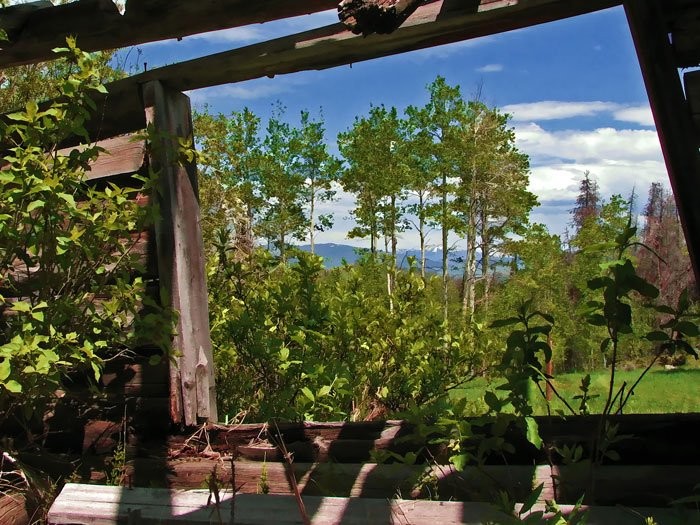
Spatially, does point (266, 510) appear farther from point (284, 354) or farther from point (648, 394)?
point (648, 394)

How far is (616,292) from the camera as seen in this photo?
2.60m

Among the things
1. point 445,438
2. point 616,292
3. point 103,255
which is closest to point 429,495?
point 445,438

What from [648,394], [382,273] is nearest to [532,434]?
[648,394]

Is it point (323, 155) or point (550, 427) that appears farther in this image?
point (323, 155)

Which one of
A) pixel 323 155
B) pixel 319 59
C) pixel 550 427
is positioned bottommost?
pixel 550 427

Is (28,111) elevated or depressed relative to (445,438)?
elevated

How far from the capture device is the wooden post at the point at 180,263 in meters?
3.88

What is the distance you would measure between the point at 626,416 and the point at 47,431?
10.8 ft

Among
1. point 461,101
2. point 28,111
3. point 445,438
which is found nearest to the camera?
point 445,438

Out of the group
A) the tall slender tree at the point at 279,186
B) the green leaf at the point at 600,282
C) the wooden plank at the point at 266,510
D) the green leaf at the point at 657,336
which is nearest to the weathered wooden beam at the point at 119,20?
the green leaf at the point at 600,282

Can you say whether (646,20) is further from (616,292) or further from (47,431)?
(47,431)

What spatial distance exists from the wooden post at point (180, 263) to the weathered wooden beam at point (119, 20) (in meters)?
0.40

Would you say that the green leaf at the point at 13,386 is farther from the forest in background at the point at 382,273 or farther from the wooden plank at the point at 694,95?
the wooden plank at the point at 694,95

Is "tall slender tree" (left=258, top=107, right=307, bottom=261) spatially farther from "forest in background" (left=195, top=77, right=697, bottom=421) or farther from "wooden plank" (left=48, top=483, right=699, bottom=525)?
"wooden plank" (left=48, top=483, right=699, bottom=525)
